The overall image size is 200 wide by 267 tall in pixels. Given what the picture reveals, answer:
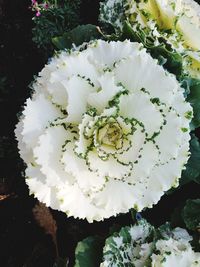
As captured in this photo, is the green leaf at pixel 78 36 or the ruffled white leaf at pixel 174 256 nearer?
the ruffled white leaf at pixel 174 256

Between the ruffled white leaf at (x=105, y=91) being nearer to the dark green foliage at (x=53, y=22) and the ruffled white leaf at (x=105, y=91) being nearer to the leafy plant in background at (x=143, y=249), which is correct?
the leafy plant in background at (x=143, y=249)

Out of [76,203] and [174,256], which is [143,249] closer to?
[174,256]

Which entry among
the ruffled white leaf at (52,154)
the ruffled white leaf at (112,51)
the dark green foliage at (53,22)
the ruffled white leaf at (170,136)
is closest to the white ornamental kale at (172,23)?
the ruffled white leaf at (112,51)

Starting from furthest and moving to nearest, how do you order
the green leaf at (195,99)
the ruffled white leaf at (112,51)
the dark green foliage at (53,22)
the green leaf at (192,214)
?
the dark green foliage at (53,22)
the green leaf at (192,214)
the green leaf at (195,99)
the ruffled white leaf at (112,51)

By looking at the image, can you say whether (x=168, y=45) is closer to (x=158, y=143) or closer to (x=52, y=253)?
(x=158, y=143)

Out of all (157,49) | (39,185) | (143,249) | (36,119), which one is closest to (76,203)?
(39,185)

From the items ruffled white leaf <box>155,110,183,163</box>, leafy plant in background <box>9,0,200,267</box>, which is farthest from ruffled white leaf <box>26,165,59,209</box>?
ruffled white leaf <box>155,110,183,163</box>

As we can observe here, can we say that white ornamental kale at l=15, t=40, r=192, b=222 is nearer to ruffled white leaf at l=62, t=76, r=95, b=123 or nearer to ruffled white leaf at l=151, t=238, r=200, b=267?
ruffled white leaf at l=62, t=76, r=95, b=123
